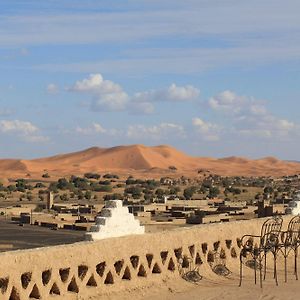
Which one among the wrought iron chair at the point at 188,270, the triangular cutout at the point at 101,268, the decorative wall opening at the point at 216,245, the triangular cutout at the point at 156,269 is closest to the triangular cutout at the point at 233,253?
the decorative wall opening at the point at 216,245

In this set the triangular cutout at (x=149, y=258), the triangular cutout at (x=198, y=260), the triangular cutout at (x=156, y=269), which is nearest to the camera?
the triangular cutout at (x=149, y=258)

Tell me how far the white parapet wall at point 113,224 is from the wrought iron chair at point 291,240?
338 centimetres

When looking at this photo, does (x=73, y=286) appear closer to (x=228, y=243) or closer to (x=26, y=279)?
(x=26, y=279)

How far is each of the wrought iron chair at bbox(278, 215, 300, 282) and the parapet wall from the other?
1.04m

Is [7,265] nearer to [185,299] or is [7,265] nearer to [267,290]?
[185,299]

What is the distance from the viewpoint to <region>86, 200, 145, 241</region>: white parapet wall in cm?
1259

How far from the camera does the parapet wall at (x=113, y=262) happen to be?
34.9ft

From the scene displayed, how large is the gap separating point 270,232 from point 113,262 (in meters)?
3.80

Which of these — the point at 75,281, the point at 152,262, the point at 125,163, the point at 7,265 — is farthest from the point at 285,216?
the point at 125,163

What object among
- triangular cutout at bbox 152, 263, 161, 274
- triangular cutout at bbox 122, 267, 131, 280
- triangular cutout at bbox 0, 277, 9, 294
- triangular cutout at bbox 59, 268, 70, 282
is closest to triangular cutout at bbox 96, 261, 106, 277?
triangular cutout at bbox 122, 267, 131, 280

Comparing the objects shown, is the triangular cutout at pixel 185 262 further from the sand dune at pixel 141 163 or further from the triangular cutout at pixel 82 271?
the sand dune at pixel 141 163

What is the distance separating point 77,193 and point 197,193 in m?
10.6

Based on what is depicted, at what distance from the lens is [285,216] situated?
18.1 m

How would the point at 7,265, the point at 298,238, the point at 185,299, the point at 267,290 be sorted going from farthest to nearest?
1. the point at 298,238
2. the point at 267,290
3. the point at 185,299
4. the point at 7,265
